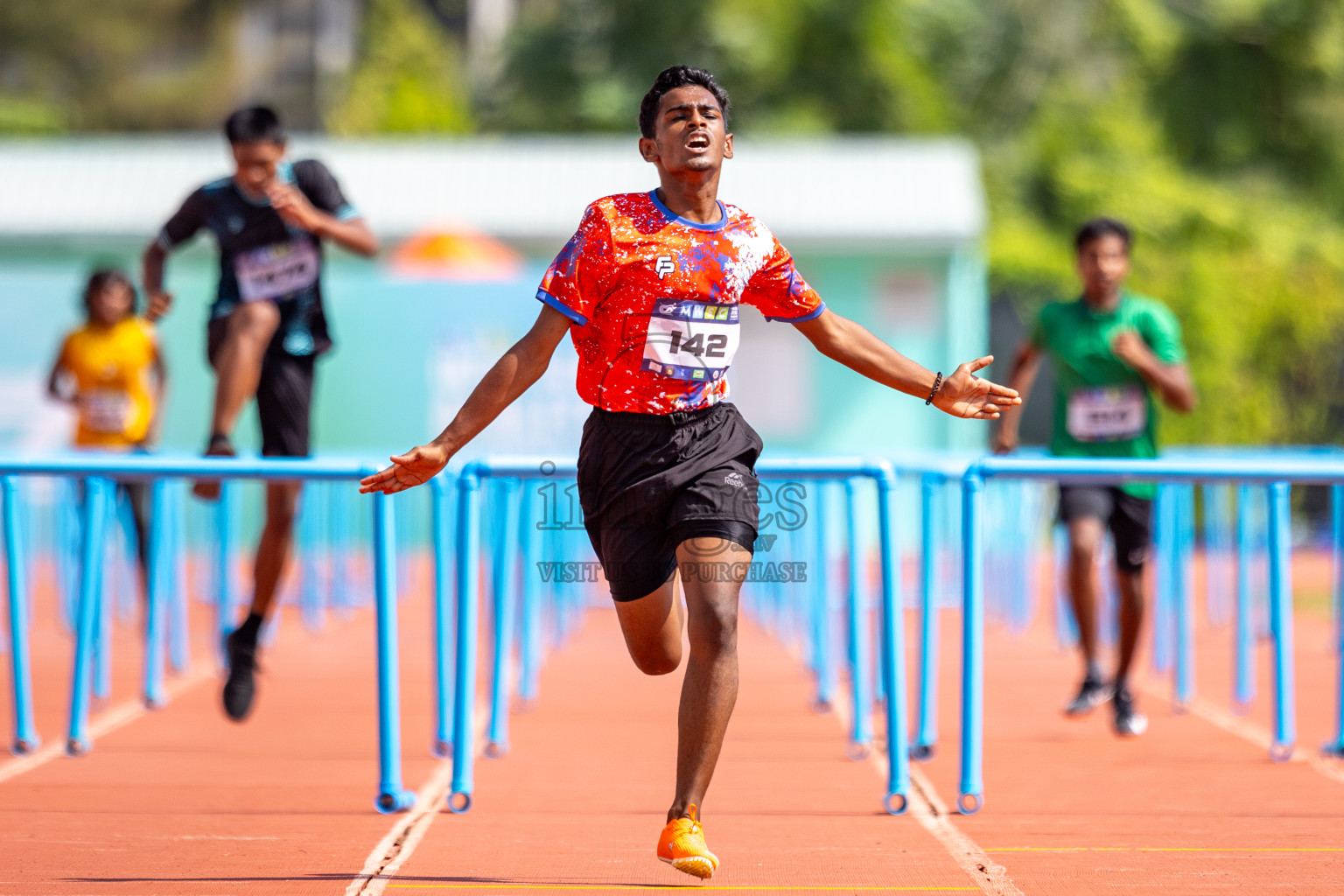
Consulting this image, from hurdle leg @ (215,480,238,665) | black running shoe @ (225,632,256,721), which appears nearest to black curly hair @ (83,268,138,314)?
hurdle leg @ (215,480,238,665)

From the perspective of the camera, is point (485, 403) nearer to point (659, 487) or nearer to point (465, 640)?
point (659, 487)

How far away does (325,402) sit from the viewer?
50.8 feet

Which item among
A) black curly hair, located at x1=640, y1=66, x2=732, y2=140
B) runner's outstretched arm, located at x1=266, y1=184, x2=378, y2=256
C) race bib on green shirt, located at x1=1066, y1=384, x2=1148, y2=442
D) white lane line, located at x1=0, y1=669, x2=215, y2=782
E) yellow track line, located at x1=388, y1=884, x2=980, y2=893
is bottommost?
white lane line, located at x1=0, y1=669, x2=215, y2=782

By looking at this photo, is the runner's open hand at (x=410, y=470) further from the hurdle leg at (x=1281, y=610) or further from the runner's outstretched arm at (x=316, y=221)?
the hurdle leg at (x=1281, y=610)

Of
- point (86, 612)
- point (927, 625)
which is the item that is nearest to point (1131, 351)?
point (927, 625)

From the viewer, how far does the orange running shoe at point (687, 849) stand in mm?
3953

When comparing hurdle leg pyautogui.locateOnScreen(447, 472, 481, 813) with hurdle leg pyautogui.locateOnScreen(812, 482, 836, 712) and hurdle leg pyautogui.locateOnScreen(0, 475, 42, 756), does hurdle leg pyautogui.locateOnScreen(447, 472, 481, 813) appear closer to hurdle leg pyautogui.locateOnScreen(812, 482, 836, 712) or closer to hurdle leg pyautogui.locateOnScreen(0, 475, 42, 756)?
hurdle leg pyautogui.locateOnScreen(0, 475, 42, 756)

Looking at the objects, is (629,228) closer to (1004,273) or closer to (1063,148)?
(1004,273)

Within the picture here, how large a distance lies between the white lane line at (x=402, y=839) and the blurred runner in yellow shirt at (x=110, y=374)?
3.84 m

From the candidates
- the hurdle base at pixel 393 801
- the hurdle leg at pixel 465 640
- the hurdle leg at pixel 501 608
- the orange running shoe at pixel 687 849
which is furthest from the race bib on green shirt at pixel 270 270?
the orange running shoe at pixel 687 849

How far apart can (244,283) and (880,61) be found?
24.2m

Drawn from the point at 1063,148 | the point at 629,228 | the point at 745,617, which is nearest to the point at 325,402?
the point at 745,617

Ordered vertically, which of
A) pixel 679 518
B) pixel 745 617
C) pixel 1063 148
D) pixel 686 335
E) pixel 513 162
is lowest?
pixel 745 617

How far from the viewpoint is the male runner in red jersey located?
13.6ft
